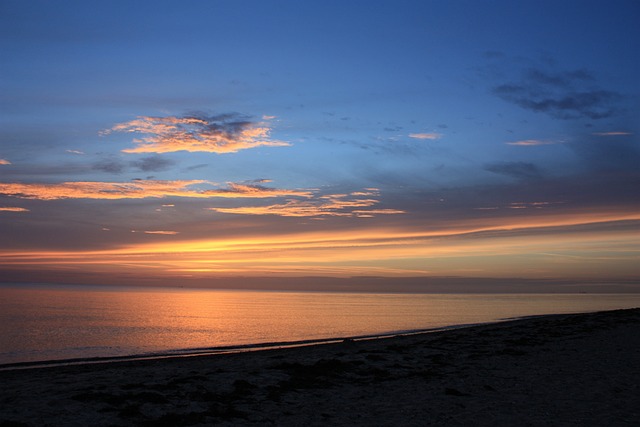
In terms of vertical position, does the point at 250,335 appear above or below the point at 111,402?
below

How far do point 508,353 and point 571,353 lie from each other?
8.41 feet

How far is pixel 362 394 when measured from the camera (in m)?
14.3

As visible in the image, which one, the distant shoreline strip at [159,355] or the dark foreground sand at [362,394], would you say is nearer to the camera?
the dark foreground sand at [362,394]

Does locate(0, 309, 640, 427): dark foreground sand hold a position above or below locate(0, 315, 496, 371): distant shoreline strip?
above

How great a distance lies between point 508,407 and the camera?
41.1 feet

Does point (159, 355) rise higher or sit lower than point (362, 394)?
lower

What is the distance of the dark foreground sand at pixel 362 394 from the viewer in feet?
36.9

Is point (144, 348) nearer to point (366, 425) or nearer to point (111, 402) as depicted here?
point (111, 402)

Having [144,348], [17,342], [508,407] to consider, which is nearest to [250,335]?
[144,348]

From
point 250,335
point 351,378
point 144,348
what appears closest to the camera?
point 351,378

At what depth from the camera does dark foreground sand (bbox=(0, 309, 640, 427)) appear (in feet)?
36.9

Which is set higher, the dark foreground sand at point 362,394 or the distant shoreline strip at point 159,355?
the dark foreground sand at point 362,394

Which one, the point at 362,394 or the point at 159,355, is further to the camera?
the point at 159,355

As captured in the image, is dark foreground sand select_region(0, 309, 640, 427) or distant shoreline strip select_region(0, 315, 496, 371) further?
distant shoreline strip select_region(0, 315, 496, 371)
